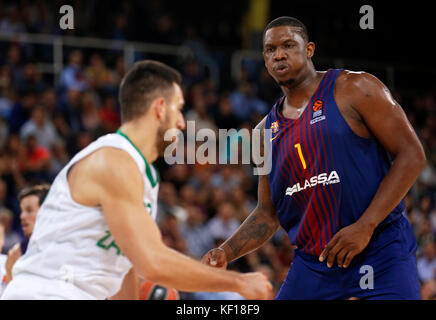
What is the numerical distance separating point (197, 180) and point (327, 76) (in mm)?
6826

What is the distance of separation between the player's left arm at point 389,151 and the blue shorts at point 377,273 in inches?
4.8

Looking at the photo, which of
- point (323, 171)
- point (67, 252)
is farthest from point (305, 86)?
point (67, 252)

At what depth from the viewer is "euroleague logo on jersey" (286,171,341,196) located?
12.2ft

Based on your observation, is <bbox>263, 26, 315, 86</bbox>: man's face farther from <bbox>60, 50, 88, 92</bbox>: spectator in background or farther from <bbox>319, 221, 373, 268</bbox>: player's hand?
<bbox>60, 50, 88, 92</bbox>: spectator in background

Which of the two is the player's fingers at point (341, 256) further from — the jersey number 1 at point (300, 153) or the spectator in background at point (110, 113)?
the spectator in background at point (110, 113)

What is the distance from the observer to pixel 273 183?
410cm

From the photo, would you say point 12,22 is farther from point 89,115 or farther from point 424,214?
point 424,214

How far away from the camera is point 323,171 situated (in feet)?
12.3

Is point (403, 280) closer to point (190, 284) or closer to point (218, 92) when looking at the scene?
point (190, 284)

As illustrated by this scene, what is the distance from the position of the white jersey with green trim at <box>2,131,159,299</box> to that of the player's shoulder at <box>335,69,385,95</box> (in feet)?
4.48

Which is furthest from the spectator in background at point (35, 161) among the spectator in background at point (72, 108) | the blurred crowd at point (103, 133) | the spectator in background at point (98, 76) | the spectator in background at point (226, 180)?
the spectator in background at point (226, 180)

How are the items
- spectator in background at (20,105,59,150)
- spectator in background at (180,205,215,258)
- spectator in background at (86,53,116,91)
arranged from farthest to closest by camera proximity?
spectator in background at (86,53,116,91), spectator in background at (20,105,59,150), spectator in background at (180,205,215,258)

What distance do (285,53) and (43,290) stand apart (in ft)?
6.60

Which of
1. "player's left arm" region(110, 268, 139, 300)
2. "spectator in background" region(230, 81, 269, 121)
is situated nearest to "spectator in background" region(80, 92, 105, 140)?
"spectator in background" region(230, 81, 269, 121)
